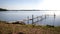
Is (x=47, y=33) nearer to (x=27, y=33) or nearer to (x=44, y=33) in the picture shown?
(x=44, y=33)

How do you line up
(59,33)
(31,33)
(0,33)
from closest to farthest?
(0,33), (31,33), (59,33)

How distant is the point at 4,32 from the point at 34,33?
2.32 meters

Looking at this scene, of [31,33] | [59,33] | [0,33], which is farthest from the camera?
[59,33]

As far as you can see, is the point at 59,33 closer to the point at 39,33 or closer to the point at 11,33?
the point at 39,33

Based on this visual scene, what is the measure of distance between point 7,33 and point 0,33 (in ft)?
1.66

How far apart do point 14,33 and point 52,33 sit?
123 inches

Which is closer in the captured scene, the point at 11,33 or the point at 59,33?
the point at 11,33

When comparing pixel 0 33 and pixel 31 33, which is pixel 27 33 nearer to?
pixel 31 33

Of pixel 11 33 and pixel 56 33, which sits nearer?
pixel 11 33

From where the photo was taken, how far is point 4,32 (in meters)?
9.12

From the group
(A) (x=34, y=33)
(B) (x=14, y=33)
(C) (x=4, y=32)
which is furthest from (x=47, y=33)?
(C) (x=4, y=32)

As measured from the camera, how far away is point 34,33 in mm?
9562

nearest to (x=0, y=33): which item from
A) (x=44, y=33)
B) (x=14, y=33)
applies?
(x=14, y=33)

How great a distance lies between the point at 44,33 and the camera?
31.6 ft
